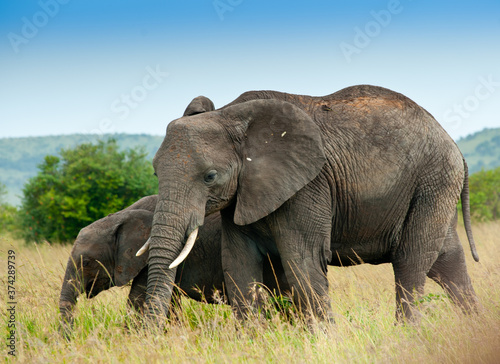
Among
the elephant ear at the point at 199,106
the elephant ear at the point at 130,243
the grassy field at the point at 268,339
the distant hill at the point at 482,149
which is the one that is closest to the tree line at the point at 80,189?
the grassy field at the point at 268,339

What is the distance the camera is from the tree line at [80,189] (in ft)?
57.5

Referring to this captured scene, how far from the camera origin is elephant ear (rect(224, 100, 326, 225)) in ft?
19.3

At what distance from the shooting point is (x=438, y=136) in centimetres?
654

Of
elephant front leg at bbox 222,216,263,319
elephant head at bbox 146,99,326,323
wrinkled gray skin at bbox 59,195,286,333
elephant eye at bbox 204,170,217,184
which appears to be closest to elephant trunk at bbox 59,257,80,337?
wrinkled gray skin at bbox 59,195,286,333

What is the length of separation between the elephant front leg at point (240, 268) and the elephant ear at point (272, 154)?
18.2 inches

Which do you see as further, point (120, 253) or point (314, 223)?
point (120, 253)

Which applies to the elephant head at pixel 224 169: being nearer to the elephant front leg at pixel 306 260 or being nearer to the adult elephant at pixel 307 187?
the adult elephant at pixel 307 187

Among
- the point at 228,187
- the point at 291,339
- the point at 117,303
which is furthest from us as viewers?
the point at 117,303

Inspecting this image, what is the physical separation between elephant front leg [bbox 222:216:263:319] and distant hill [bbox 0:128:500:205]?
141370 mm

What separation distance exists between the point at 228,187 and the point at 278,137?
68cm

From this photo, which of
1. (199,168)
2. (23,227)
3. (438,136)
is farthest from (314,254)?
(23,227)

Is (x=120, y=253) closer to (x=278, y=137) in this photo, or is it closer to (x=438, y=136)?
(x=278, y=137)

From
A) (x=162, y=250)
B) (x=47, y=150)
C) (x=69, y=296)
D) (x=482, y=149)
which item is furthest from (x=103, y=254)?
(x=47, y=150)

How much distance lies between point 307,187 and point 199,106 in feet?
4.51
